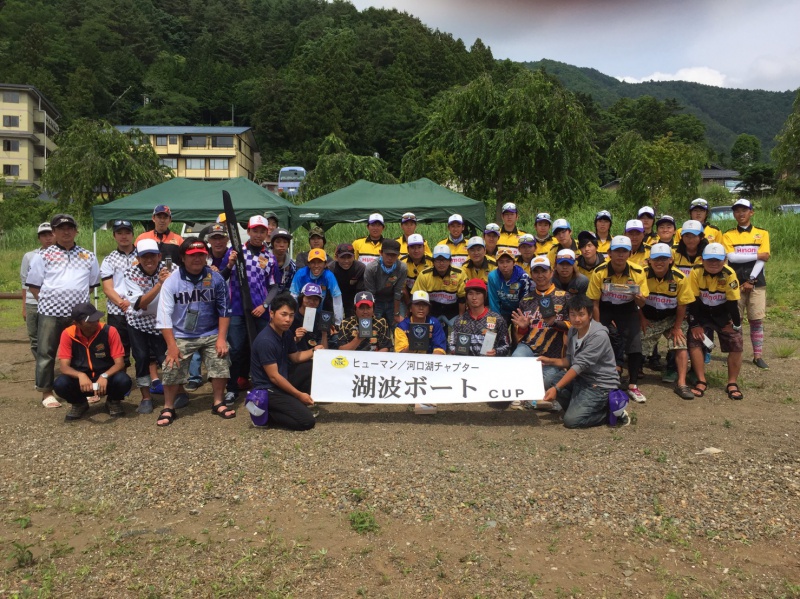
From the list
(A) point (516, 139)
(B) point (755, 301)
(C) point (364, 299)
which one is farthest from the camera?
(A) point (516, 139)

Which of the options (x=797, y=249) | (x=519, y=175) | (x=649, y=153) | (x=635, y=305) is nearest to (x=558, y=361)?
(x=635, y=305)

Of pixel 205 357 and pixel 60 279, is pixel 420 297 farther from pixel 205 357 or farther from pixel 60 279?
pixel 60 279

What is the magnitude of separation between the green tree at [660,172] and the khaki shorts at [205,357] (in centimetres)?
1885

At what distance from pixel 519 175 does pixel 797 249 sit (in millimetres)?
8882

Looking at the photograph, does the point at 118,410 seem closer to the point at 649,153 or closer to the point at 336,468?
the point at 336,468

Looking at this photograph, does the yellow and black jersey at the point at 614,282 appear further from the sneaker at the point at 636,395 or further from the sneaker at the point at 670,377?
the sneaker at the point at 670,377

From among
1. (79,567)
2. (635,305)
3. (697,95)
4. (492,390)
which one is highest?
(697,95)

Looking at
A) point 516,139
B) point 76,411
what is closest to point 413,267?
point 76,411

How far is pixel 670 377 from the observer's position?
7.18 meters

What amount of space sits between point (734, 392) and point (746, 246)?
2.16 m

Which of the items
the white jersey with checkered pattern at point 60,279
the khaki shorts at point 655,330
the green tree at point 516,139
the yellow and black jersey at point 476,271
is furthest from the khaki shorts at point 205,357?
the green tree at point 516,139

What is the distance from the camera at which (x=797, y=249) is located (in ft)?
55.4

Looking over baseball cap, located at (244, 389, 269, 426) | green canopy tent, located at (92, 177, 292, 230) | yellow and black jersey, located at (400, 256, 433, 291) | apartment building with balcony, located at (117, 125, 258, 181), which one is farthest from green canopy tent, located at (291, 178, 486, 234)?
apartment building with balcony, located at (117, 125, 258, 181)

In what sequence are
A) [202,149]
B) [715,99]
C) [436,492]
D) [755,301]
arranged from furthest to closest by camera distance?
[715,99]
[202,149]
[755,301]
[436,492]
